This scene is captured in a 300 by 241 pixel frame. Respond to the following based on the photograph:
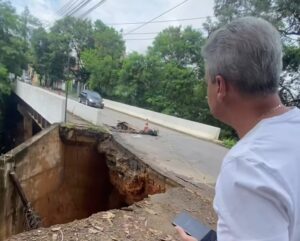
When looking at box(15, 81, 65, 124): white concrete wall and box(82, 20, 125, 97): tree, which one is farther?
box(82, 20, 125, 97): tree

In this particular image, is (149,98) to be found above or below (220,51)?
below

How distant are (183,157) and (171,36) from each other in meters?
21.6

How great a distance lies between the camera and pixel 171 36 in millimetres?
28359

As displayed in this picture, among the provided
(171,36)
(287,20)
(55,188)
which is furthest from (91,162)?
(171,36)

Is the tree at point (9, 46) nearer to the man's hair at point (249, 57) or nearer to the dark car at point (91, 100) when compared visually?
the dark car at point (91, 100)

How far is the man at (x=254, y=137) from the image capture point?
77cm

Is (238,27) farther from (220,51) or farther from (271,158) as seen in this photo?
(271,158)

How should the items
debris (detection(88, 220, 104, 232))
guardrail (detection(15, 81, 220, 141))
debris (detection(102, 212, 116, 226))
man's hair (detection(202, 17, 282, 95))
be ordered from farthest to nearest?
guardrail (detection(15, 81, 220, 141))
debris (detection(102, 212, 116, 226))
debris (detection(88, 220, 104, 232))
man's hair (detection(202, 17, 282, 95))

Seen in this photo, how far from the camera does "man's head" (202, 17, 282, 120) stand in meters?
0.97

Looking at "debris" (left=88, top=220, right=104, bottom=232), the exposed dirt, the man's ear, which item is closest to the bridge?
the exposed dirt

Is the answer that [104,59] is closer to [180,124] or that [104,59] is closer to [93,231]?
[180,124]

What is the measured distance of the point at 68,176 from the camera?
9.84m

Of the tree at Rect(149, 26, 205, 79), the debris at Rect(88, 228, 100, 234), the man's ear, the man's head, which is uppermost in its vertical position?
the tree at Rect(149, 26, 205, 79)

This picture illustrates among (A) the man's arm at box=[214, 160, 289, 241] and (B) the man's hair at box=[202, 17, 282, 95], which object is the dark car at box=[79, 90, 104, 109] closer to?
(B) the man's hair at box=[202, 17, 282, 95]
